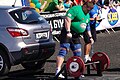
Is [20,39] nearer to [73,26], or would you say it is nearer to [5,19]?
[5,19]

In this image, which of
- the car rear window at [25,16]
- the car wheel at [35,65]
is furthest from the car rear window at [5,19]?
the car wheel at [35,65]

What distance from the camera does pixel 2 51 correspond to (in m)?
10.4

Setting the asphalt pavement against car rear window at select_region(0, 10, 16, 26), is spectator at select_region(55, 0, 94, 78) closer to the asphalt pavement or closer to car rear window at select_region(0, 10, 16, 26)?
the asphalt pavement

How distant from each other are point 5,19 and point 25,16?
549 mm

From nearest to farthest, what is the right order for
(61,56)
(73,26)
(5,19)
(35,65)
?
(61,56)
(73,26)
(5,19)
(35,65)

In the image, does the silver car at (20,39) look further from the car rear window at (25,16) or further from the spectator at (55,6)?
the spectator at (55,6)

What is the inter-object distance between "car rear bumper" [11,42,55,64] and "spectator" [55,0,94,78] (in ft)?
2.54

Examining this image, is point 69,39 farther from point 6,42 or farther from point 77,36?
point 6,42

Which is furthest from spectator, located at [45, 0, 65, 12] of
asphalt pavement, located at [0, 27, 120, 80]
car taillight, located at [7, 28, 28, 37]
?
car taillight, located at [7, 28, 28, 37]

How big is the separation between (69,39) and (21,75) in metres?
1.66

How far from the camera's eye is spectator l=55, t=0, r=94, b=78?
9781 millimetres

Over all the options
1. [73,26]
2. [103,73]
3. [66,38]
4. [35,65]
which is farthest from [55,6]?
[66,38]

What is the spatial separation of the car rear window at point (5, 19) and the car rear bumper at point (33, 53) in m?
0.69

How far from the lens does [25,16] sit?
10.9 m
